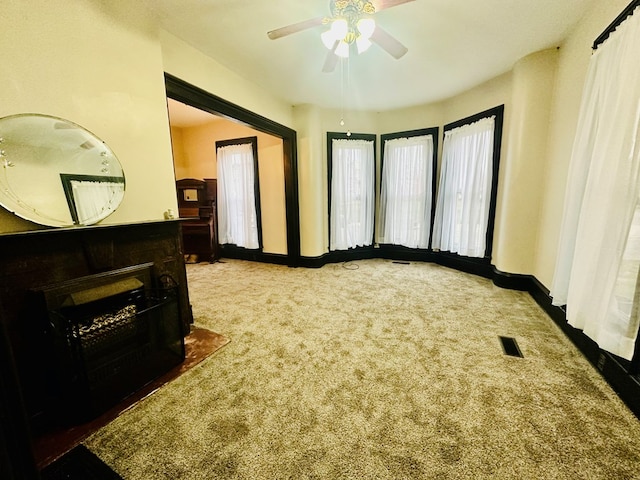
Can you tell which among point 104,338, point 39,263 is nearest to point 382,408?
point 104,338

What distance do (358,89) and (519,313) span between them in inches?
129

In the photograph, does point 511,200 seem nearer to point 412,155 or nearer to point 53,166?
point 412,155

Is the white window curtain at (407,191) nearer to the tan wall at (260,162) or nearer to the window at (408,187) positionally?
the window at (408,187)

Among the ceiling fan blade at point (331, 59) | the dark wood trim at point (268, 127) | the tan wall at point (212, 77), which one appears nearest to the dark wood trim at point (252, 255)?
the dark wood trim at point (268, 127)

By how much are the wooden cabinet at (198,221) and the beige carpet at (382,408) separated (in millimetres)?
2506

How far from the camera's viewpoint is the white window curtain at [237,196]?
4.40m

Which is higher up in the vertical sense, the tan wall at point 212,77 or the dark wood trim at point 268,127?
the tan wall at point 212,77

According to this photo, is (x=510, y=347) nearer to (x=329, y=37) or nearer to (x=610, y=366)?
(x=610, y=366)

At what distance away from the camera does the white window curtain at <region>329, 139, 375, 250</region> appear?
165 inches

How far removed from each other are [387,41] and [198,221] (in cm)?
413

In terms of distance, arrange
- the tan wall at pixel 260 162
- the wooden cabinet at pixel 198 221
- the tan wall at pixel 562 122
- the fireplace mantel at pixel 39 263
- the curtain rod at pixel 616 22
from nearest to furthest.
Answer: the fireplace mantel at pixel 39 263, the curtain rod at pixel 616 22, the tan wall at pixel 562 122, the tan wall at pixel 260 162, the wooden cabinet at pixel 198 221

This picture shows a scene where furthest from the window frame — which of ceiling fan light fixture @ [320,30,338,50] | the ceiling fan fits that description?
ceiling fan light fixture @ [320,30,338,50]

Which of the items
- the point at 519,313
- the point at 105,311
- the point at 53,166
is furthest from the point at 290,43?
the point at 519,313

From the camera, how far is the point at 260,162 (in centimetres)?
427
